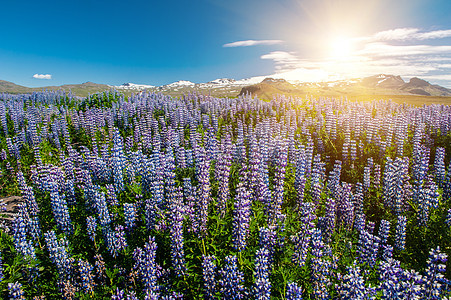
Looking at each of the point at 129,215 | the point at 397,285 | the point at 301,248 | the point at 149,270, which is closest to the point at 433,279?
the point at 397,285

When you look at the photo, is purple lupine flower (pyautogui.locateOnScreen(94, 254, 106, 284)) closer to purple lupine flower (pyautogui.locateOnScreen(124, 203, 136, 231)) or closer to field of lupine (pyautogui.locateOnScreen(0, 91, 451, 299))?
field of lupine (pyautogui.locateOnScreen(0, 91, 451, 299))

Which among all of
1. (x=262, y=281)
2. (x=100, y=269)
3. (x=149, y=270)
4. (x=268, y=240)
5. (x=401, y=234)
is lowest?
(x=100, y=269)

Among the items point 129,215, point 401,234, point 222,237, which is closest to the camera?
point 222,237

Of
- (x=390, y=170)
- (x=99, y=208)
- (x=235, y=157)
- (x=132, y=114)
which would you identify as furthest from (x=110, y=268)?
(x=132, y=114)

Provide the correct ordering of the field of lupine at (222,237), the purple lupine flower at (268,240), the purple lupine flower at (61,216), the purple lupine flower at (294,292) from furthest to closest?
the purple lupine flower at (61,216) < the purple lupine flower at (268,240) < the field of lupine at (222,237) < the purple lupine flower at (294,292)

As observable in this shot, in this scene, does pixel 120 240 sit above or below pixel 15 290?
above

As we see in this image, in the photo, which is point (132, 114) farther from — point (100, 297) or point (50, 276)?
point (100, 297)

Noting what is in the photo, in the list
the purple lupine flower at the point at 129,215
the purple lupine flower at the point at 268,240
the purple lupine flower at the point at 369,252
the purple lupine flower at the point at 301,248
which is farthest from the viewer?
the purple lupine flower at the point at 129,215

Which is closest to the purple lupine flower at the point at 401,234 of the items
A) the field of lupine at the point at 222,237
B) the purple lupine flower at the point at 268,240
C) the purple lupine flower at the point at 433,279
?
the field of lupine at the point at 222,237

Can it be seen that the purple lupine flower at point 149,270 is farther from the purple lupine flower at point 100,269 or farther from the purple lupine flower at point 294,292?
the purple lupine flower at point 294,292

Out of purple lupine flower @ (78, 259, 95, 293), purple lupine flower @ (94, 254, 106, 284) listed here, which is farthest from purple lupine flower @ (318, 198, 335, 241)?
purple lupine flower @ (78, 259, 95, 293)

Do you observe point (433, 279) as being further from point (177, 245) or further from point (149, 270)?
point (149, 270)

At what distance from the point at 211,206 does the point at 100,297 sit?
357 centimetres

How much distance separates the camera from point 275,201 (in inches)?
267
